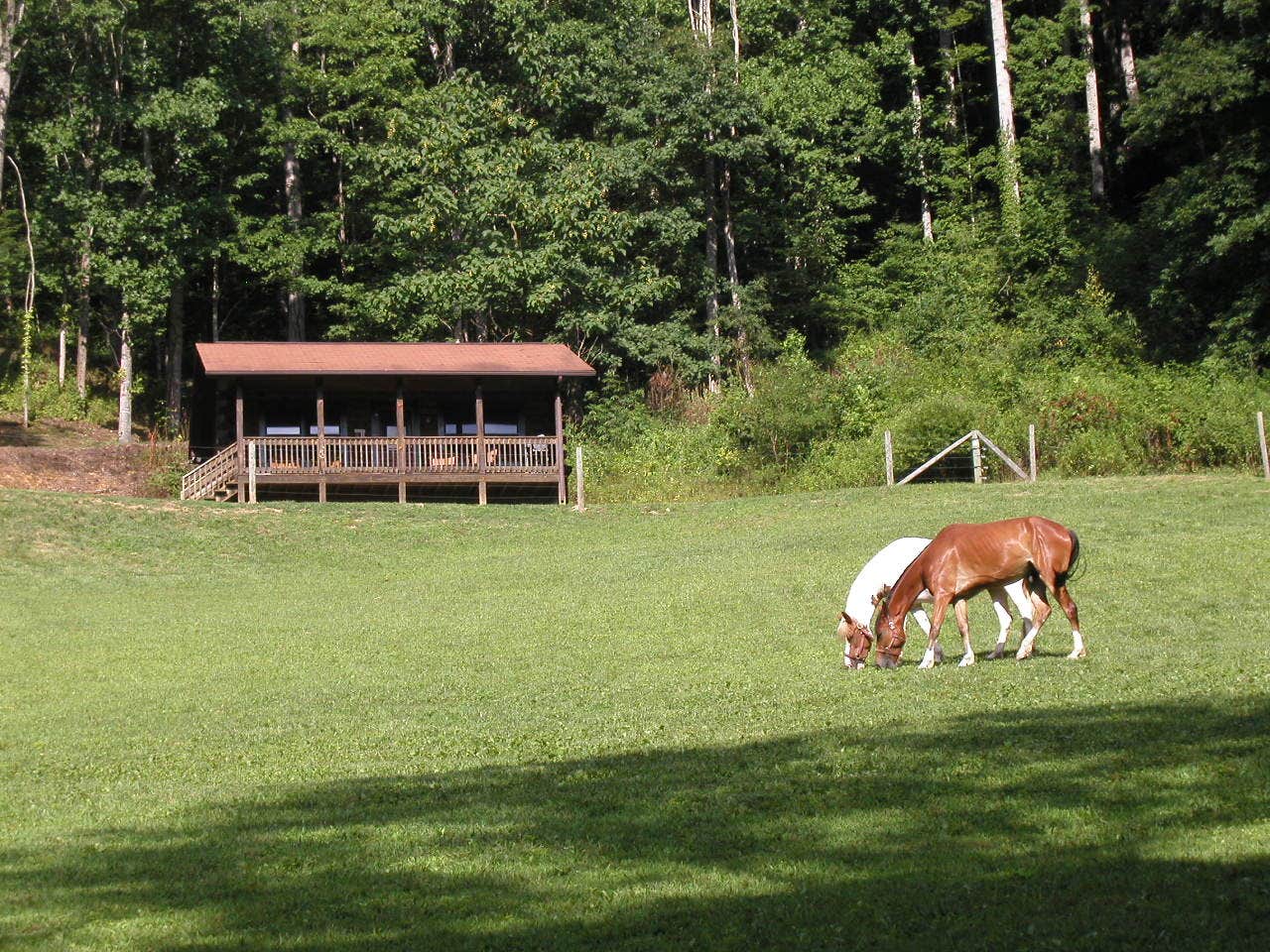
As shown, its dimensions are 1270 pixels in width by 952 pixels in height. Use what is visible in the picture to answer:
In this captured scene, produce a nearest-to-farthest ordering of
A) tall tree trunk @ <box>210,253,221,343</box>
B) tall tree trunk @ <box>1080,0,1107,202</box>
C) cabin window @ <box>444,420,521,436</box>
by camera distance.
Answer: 1. cabin window @ <box>444,420,521,436</box>
2. tall tree trunk @ <box>1080,0,1107,202</box>
3. tall tree trunk @ <box>210,253,221,343</box>

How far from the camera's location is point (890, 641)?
1534 cm

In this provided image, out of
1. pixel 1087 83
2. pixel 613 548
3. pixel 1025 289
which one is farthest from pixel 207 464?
pixel 1087 83

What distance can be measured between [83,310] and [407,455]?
54.0ft

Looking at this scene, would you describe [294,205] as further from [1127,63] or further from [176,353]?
[1127,63]

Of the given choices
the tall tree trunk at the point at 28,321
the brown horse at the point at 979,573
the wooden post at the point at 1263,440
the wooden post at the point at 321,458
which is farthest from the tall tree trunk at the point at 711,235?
the brown horse at the point at 979,573

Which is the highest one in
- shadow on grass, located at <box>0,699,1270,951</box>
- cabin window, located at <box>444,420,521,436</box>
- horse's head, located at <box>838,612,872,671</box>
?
cabin window, located at <box>444,420,521,436</box>

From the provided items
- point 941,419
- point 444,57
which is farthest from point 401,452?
point 444,57

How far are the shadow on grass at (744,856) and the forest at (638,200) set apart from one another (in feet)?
103

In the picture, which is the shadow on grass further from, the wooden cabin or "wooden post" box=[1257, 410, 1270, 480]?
the wooden cabin

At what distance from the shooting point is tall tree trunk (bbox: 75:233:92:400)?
46.6m

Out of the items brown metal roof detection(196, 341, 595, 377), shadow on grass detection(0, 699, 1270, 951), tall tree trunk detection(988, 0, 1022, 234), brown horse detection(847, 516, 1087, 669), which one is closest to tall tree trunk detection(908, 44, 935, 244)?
tall tree trunk detection(988, 0, 1022, 234)

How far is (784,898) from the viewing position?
261 inches

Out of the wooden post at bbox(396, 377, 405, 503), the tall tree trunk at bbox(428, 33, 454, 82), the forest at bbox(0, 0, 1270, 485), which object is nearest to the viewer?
the wooden post at bbox(396, 377, 405, 503)

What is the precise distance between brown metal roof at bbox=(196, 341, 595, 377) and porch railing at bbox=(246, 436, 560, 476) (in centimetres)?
179
